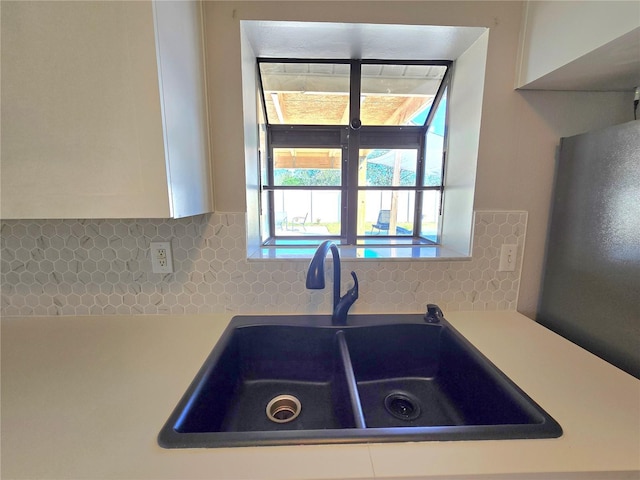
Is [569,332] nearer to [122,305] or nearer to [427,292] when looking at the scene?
[427,292]

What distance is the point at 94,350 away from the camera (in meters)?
0.81

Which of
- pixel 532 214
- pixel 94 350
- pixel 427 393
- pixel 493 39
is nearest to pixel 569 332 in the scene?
pixel 532 214

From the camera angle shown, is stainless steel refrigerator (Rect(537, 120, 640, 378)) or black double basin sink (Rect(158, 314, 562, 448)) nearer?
black double basin sink (Rect(158, 314, 562, 448))

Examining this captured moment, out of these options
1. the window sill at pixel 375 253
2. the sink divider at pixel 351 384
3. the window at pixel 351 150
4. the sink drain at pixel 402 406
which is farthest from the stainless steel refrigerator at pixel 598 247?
the sink divider at pixel 351 384

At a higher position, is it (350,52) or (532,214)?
(350,52)

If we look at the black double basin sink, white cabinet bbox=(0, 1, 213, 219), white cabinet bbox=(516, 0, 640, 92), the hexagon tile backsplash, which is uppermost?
white cabinet bbox=(516, 0, 640, 92)

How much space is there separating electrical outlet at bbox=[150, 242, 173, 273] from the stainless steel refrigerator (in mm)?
1445

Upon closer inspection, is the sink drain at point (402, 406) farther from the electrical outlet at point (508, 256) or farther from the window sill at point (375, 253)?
the electrical outlet at point (508, 256)

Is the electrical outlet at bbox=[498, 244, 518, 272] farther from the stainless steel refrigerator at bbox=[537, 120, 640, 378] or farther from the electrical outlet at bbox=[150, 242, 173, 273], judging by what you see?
the electrical outlet at bbox=[150, 242, 173, 273]

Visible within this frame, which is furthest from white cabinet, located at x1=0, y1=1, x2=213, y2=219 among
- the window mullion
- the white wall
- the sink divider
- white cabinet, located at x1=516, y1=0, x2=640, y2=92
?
white cabinet, located at x1=516, y1=0, x2=640, y2=92

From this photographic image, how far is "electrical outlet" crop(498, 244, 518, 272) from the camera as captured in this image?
104cm

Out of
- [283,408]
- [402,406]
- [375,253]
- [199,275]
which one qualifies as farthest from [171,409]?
[375,253]

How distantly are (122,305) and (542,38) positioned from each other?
1.75m

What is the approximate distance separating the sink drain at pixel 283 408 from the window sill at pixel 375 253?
0.48 metres
